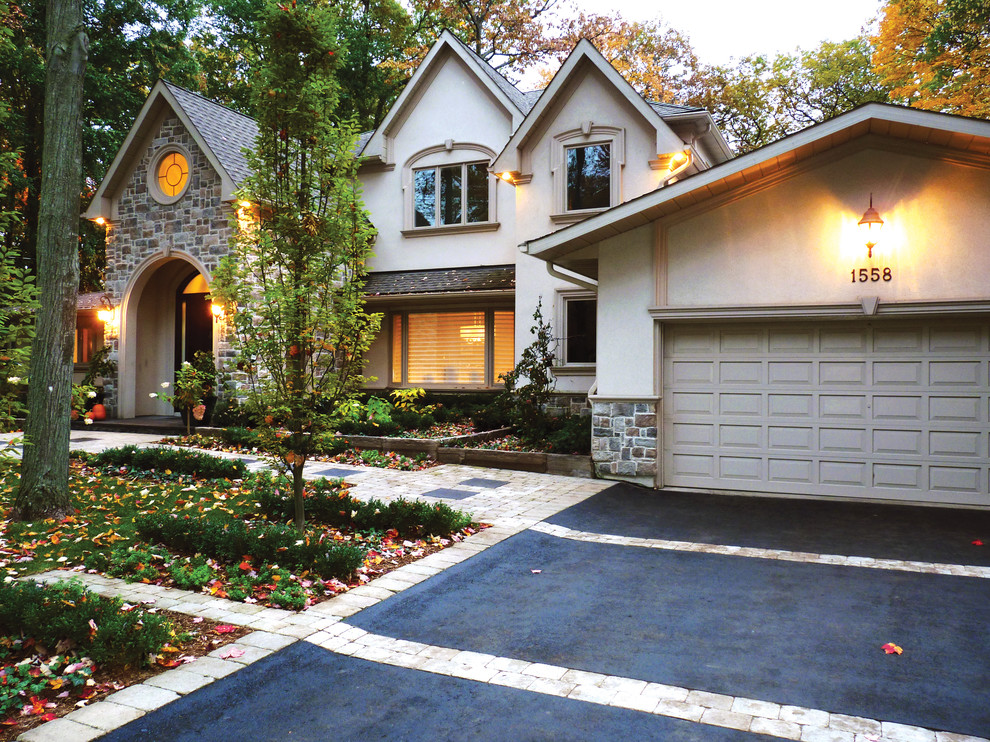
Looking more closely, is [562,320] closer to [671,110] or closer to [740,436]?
[671,110]

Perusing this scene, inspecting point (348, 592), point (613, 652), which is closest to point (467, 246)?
point (348, 592)

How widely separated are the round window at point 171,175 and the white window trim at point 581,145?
8142mm

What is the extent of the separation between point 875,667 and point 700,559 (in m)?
2.32

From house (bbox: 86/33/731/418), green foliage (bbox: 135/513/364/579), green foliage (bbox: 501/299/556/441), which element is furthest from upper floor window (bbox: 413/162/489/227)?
green foliage (bbox: 135/513/364/579)

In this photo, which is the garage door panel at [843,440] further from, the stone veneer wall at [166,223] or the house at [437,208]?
the stone veneer wall at [166,223]

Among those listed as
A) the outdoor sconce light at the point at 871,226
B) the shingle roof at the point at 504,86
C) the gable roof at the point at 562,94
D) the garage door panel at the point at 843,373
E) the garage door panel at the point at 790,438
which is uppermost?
the shingle roof at the point at 504,86

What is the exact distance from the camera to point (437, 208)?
16.3 meters

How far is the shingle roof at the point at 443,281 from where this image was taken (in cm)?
1509

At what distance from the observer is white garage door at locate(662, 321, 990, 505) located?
27.8ft

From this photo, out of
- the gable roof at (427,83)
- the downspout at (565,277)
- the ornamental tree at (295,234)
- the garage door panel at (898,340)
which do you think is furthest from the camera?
the gable roof at (427,83)

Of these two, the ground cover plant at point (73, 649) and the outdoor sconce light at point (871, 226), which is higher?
the outdoor sconce light at point (871, 226)

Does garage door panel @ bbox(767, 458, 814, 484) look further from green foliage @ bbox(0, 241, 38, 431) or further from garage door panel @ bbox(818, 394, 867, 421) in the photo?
green foliage @ bbox(0, 241, 38, 431)

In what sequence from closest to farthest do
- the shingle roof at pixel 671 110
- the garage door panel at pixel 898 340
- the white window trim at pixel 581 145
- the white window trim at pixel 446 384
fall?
the garage door panel at pixel 898 340, the white window trim at pixel 581 145, the shingle roof at pixel 671 110, the white window trim at pixel 446 384

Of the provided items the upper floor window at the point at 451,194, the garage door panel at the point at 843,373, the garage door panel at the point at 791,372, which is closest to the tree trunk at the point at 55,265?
the garage door panel at the point at 791,372
